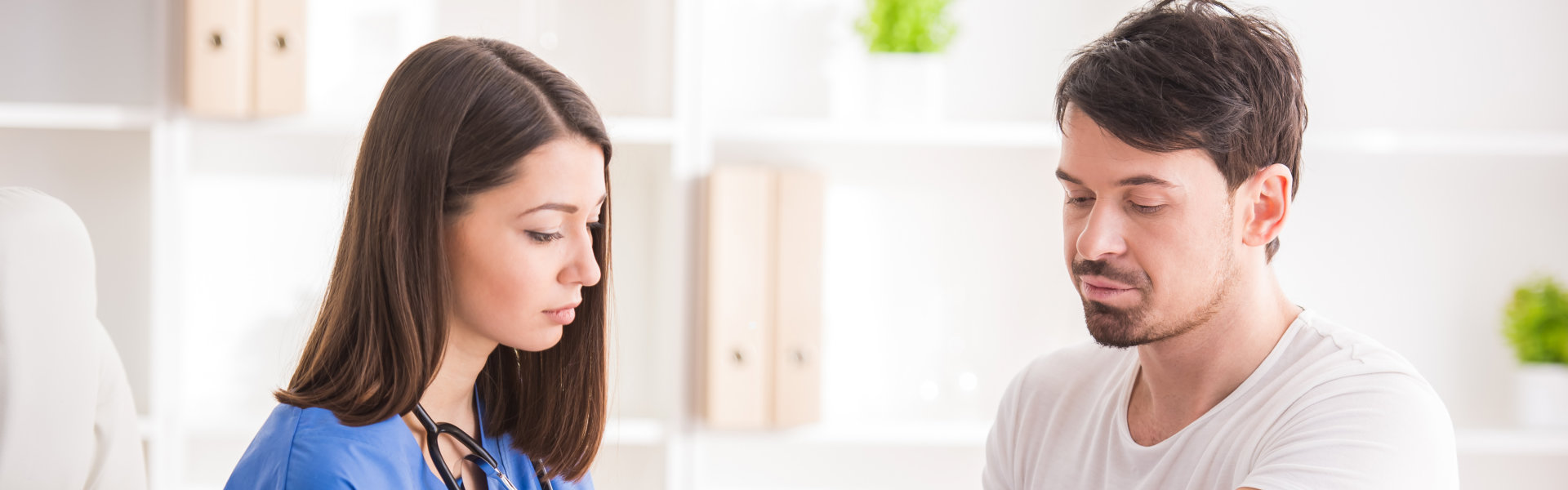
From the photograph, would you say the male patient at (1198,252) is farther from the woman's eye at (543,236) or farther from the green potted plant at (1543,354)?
the green potted plant at (1543,354)

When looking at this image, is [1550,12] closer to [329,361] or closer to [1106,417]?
[1106,417]

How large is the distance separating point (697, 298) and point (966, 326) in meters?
0.63

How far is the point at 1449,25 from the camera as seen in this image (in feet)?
7.20

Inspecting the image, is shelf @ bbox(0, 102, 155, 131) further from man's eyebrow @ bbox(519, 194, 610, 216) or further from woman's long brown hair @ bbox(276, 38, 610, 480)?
man's eyebrow @ bbox(519, 194, 610, 216)

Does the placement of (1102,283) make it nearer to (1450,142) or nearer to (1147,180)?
(1147,180)

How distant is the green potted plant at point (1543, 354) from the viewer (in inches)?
78.9

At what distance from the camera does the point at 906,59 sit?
2.02 metres

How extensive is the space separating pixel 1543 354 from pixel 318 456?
7.18ft

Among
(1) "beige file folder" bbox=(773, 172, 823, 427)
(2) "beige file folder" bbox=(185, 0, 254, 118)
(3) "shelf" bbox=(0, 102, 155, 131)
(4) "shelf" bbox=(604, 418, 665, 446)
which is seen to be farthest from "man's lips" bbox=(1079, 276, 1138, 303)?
(3) "shelf" bbox=(0, 102, 155, 131)

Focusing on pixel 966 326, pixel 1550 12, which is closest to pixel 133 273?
pixel 966 326

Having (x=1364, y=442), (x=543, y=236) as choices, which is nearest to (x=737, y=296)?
(x=543, y=236)

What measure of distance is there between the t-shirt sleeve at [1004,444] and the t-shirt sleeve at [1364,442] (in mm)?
415

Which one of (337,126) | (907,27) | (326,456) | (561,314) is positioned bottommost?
(326,456)

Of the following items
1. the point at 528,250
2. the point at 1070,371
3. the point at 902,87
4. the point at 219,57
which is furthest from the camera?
the point at 902,87
